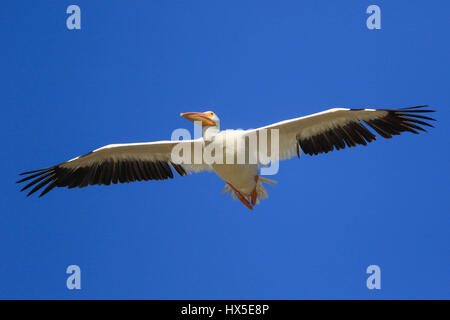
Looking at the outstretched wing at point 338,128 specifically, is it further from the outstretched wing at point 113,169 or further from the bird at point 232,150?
the outstretched wing at point 113,169

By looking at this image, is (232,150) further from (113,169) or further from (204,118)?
(113,169)

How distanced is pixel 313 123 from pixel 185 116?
2.33 metres

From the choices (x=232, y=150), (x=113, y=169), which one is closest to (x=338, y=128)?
(x=232, y=150)

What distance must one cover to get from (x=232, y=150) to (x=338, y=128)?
78.3 inches

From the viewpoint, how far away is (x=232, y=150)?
37.5ft

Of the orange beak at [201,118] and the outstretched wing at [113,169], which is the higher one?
the orange beak at [201,118]

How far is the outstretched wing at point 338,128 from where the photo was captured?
37.7 feet

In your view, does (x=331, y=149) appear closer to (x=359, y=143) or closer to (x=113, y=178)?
(x=359, y=143)

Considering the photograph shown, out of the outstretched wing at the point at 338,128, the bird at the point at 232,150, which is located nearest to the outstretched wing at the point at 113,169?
the bird at the point at 232,150

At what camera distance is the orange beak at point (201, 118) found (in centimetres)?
1177

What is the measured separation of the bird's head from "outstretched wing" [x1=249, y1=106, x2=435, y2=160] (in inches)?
35.7

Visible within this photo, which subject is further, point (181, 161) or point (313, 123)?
point (181, 161)

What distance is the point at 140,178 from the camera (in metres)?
12.8

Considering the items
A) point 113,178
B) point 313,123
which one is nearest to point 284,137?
point 313,123
